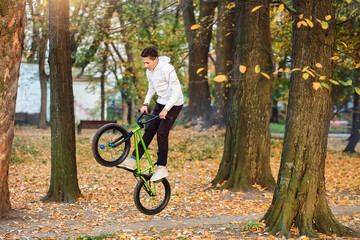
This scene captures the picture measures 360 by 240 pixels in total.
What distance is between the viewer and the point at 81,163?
1460 cm

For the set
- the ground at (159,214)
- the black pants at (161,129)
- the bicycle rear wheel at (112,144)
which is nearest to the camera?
the bicycle rear wheel at (112,144)

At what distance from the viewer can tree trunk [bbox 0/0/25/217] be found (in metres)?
6.62

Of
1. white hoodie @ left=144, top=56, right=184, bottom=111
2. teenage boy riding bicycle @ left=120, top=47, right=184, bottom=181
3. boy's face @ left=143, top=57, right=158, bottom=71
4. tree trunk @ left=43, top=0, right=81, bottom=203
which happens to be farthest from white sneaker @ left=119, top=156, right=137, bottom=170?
tree trunk @ left=43, top=0, right=81, bottom=203

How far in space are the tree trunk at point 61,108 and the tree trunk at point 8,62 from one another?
154 centimetres

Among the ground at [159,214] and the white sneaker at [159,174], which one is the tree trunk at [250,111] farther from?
the white sneaker at [159,174]

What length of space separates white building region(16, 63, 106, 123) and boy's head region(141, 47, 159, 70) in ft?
82.4

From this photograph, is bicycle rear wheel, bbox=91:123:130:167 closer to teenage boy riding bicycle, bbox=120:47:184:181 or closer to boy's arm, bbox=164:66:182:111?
teenage boy riding bicycle, bbox=120:47:184:181

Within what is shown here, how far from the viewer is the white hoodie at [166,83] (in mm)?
6027

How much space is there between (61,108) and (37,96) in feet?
89.0

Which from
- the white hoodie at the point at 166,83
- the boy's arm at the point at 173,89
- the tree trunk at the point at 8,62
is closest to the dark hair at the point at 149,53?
the white hoodie at the point at 166,83

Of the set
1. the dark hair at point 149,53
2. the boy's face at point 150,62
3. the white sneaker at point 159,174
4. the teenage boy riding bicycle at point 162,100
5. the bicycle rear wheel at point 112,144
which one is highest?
the dark hair at point 149,53

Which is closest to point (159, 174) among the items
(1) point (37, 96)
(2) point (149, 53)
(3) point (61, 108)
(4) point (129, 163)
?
(4) point (129, 163)

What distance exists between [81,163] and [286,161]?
9.61 m

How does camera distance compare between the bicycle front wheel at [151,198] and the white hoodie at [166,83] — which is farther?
the bicycle front wheel at [151,198]
